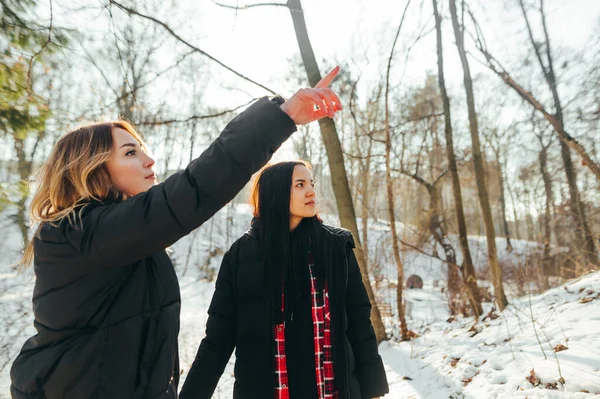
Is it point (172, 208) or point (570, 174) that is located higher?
point (570, 174)

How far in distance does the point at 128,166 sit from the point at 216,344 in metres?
1.13

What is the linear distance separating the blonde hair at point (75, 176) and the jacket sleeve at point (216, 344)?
0.96 m

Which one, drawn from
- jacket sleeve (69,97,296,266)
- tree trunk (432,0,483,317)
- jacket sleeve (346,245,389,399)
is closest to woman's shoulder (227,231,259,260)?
jacket sleeve (346,245,389,399)

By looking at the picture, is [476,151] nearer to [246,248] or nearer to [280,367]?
[246,248]

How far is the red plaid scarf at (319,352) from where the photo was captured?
1.91m

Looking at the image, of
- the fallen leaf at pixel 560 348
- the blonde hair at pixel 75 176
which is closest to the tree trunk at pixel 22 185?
the blonde hair at pixel 75 176

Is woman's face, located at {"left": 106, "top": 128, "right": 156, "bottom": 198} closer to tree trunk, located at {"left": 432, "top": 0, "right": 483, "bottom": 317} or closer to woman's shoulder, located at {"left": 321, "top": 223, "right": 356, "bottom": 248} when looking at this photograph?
woman's shoulder, located at {"left": 321, "top": 223, "right": 356, "bottom": 248}

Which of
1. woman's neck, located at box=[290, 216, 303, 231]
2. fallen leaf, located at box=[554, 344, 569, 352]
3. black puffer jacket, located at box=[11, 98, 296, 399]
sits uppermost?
woman's neck, located at box=[290, 216, 303, 231]

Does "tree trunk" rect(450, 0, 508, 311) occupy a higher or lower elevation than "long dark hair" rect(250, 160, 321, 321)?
higher

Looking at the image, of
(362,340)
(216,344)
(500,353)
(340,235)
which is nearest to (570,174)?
(500,353)

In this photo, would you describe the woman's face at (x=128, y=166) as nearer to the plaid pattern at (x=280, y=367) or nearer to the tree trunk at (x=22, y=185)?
the plaid pattern at (x=280, y=367)

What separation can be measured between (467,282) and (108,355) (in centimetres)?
733

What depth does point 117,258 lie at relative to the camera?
1063 millimetres

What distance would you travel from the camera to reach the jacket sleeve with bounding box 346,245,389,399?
1.92 metres
